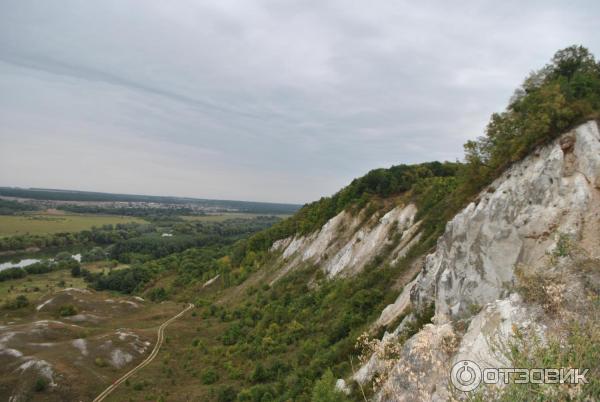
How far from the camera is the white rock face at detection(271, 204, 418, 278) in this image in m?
31.7

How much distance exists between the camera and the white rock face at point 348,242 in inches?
1249

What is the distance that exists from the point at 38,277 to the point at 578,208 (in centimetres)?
11497

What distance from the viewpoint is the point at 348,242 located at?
38562 mm

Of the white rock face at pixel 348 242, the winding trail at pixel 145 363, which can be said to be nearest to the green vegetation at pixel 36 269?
the winding trail at pixel 145 363

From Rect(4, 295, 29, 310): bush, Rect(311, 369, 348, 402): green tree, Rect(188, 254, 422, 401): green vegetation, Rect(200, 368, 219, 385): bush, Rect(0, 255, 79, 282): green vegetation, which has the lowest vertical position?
Rect(0, 255, 79, 282): green vegetation

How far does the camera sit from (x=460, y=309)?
13148mm

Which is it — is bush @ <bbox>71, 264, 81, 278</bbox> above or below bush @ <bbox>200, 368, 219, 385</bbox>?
below

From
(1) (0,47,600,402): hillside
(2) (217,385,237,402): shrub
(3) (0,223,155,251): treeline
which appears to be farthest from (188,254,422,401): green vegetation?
(3) (0,223,155,251): treeline

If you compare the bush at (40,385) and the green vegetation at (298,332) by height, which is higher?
the green vegetation at (298,332)

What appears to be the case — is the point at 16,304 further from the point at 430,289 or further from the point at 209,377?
the point at 430,289

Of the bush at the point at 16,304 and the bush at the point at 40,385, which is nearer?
the bush at the point at 40,385

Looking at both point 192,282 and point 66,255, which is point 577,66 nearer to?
point 192,282

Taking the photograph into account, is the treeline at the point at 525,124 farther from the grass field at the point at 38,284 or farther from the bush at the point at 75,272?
the bush at the point at 75,272

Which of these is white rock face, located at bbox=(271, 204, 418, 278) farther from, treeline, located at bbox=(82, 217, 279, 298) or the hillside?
treeline, located at bbox=(82, 217, 279, 298)
